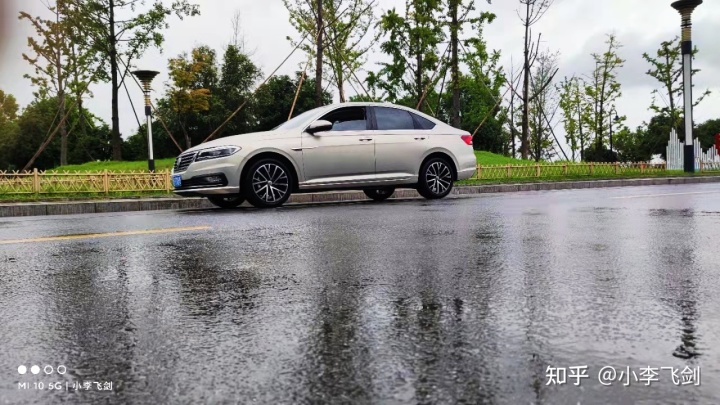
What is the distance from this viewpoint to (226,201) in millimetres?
11898

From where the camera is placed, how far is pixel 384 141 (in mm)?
11922

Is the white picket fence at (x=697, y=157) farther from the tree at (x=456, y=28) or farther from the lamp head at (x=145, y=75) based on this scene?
the lamp head at (x=145, y=75)

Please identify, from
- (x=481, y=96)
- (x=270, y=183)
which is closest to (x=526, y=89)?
(x=481, y=96)

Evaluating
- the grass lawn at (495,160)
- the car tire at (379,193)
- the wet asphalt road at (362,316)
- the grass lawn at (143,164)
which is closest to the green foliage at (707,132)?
the grass lawn at (495,160)

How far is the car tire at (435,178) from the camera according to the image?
12.5 m

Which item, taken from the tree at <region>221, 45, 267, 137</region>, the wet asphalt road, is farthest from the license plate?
the tree at <region>221, 45, 267, 137</region>

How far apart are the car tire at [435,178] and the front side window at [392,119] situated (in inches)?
31.2

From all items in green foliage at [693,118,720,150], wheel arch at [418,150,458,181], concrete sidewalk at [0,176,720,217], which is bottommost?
concrete sidewalk at [0,176,720,217]

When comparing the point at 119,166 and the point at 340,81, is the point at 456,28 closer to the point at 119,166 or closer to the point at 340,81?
the point at 340,81

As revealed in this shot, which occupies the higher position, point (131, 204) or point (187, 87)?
point (187, 87)

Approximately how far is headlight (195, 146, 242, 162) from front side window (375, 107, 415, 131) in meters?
2.73

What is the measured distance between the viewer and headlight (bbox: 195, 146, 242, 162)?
35.0ft

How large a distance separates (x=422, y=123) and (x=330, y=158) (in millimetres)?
2142

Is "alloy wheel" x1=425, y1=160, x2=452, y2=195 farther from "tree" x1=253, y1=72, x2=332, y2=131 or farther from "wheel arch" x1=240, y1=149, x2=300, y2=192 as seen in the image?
"tree" x1=253, y1=72, x2=332, y2=131
